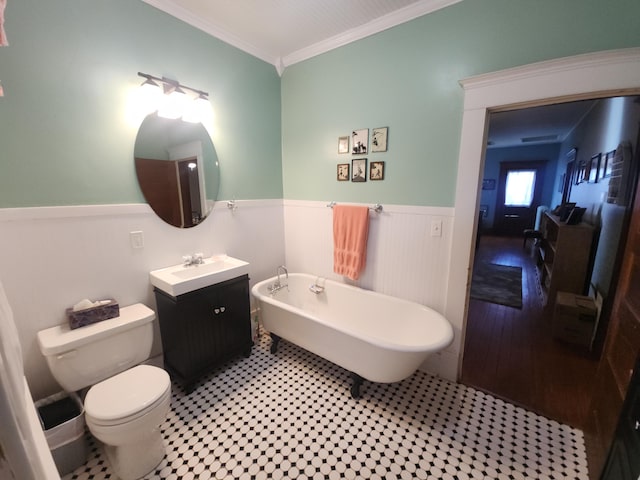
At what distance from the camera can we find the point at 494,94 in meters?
1.64

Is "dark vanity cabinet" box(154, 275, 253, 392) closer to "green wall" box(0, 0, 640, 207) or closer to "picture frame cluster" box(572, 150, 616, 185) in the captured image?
"green wall" box(0, 0, 640, 207)

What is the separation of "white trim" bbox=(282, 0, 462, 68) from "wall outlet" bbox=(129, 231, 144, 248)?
203 centimetres

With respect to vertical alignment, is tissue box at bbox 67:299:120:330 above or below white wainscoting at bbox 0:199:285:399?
below

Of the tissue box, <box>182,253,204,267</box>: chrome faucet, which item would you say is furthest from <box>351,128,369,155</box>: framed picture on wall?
the tissue box

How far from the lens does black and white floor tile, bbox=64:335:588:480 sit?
140cm

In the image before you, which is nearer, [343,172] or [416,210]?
[416,210]

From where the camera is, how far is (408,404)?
183 centimetres

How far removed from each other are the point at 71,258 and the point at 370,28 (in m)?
2.61

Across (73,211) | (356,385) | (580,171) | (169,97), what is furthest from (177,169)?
(580,171)

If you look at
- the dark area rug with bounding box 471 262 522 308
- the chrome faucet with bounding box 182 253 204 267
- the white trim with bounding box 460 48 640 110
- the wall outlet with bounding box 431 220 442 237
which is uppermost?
the white trim with bounding box 460 48 640 110

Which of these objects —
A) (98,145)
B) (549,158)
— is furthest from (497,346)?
(549,158)

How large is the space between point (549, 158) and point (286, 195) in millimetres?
7538

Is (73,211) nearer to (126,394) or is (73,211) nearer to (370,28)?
(126,394)

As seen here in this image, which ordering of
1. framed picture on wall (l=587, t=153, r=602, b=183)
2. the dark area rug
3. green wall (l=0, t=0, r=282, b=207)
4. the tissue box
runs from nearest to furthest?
green wall (l=0, t=0, r=282, b=207)
the tissue box
framed picture on wall (l=587, t=153, r=602, b=183)
the dark area rug
